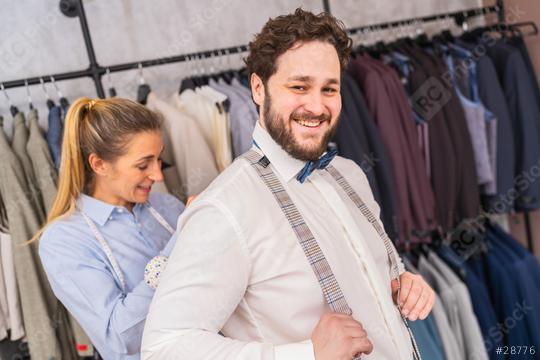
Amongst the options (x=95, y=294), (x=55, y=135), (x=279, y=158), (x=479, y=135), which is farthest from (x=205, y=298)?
(x=479, y=135)

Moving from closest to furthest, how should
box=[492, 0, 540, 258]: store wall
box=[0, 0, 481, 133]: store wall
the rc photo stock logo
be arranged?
1. box=[0, 0, 481, 133]: store wall
2. the rc photo stock logo
3. box=[492, 0, 540, 258]: store wall

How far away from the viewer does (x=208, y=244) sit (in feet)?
3.33

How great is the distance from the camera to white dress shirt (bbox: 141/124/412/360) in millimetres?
979

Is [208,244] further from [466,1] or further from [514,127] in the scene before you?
[466,1]

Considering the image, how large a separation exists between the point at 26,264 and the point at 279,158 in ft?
3.48

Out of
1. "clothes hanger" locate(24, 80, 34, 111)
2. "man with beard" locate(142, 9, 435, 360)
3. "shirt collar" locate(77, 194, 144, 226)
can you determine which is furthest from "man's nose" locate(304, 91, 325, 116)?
"clothes hanger" locate(24, 80, 34, 111)

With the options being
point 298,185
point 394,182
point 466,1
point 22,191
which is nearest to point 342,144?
point 394,182

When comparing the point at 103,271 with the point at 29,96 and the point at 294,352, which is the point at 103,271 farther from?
the point at 29,96

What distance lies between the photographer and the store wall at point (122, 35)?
85.3 inches

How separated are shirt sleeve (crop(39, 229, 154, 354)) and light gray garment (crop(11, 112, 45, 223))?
1.57 ft

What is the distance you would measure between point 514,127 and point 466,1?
0.92 meters

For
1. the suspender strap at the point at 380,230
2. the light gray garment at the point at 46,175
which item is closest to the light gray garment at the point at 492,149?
the suspender strap at the point at 380,230

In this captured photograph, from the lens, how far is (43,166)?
5.95ft

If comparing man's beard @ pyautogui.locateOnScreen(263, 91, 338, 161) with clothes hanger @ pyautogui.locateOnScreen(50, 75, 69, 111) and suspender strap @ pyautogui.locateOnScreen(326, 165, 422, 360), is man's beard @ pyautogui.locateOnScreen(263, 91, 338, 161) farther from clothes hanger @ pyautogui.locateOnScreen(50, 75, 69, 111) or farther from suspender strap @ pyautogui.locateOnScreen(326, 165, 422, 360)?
clothes hanger @ pyautogui.locateOnScreen(50, 75, 69, 111)
